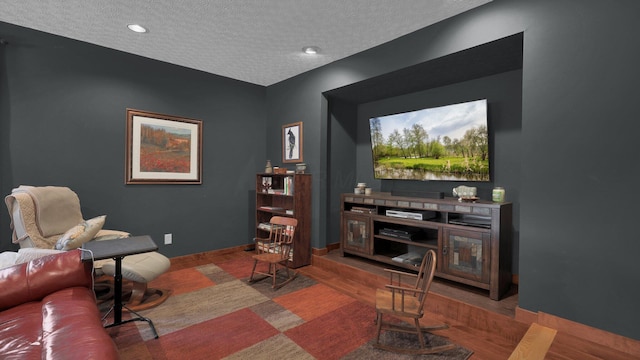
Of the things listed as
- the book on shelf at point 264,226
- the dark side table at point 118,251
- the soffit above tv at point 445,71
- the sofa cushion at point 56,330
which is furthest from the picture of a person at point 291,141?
the sofa cushion at point 56,330

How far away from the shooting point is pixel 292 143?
4.56m

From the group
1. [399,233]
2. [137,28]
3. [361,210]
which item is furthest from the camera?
[361,210]

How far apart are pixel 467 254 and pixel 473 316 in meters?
0.56

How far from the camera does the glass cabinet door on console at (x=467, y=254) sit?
107 inches

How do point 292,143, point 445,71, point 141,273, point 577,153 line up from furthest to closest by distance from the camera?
1. point 292,143
2. point 445,71
3. point 141,273
4. point 577,153

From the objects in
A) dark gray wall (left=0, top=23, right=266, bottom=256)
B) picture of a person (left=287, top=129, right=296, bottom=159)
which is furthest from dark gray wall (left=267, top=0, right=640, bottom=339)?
dark gray wall (left=0, top=23, right=266, bottom=256)

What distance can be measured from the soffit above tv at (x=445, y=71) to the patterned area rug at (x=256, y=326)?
2549mm

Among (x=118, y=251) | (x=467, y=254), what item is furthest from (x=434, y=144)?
(x=118, y=251)

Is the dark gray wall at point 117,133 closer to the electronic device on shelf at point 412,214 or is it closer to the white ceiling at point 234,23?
the white ceiling at point 234,23

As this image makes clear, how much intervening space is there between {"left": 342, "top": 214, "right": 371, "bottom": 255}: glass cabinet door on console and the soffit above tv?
172 cm

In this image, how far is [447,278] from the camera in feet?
9.75

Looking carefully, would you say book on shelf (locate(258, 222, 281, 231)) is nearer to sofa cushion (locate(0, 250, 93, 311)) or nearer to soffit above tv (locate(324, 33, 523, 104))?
soffit above tv (locate(324, 33, 523, 104))

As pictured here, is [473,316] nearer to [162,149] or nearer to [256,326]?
[256,326]

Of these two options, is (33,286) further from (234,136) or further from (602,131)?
(602,131)
